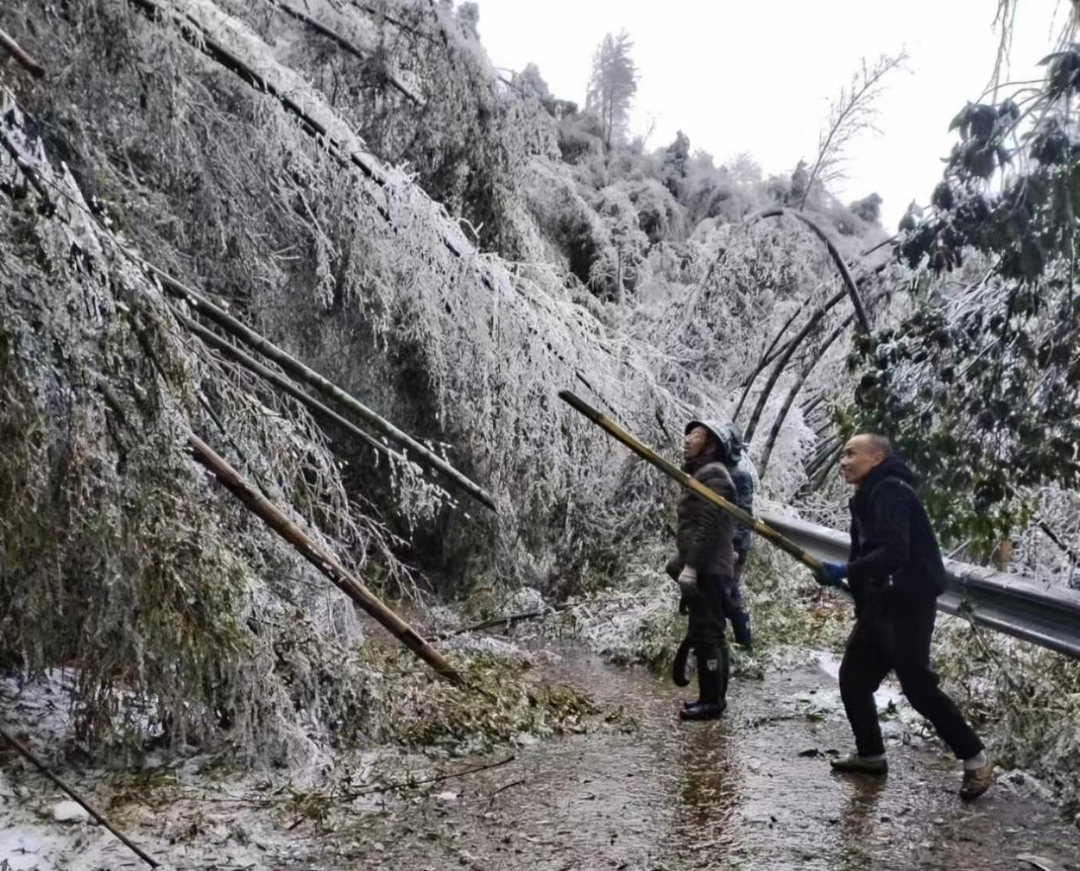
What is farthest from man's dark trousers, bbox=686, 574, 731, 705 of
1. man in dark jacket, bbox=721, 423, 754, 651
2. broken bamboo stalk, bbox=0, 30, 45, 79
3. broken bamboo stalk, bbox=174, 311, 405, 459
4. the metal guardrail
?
broken bamboo stalk, bbox=0, 30, 45, 79

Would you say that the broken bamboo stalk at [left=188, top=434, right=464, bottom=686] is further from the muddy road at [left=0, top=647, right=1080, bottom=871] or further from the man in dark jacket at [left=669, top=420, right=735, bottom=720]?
the man in dark jacket at [left=669, top=420, right=735, bottom=720]

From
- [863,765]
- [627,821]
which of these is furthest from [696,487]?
[627,821]

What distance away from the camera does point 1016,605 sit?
5168 millimetres

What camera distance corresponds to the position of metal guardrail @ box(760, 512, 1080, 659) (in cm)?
474

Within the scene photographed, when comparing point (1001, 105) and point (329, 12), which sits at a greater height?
point (329, 12)

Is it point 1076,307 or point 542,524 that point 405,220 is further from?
point 1076,307

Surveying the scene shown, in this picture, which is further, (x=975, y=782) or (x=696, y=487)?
(x=696, y=487)

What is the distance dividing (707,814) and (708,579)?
6.24 ft

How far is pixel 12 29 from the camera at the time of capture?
4.47 metres

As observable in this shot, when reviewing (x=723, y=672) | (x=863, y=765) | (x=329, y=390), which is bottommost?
(x=863, y=765)

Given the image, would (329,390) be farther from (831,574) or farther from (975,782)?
(975,782)

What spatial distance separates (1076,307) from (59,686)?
5358 mm

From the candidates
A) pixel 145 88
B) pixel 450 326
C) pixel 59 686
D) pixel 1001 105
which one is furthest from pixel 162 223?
pixel 1001 105

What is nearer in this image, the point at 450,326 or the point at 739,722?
the point at 739,722
